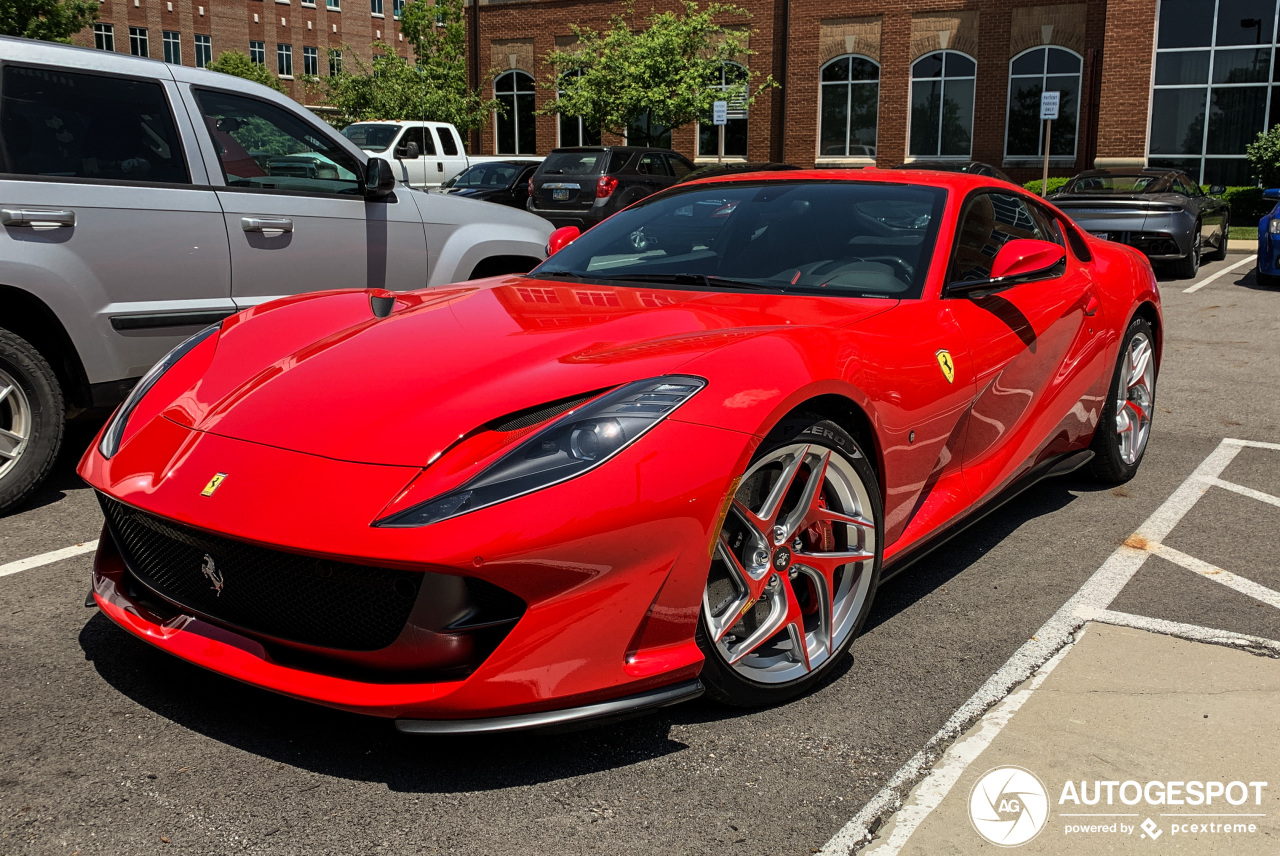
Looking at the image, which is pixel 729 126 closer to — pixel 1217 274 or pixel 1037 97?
pixel 1037 97

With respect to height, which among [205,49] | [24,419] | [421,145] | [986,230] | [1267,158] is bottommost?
[24,419]

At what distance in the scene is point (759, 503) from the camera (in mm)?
2863

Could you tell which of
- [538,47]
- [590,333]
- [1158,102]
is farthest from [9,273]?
[538,47]

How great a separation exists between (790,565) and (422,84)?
3361 centimetres

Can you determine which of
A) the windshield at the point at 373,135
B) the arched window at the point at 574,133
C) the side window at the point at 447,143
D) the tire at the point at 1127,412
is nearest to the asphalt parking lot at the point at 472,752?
the tire at the point at 1127,412

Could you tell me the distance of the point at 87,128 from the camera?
16.1 ft

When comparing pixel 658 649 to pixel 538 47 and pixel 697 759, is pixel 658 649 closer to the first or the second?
pixel 697 759

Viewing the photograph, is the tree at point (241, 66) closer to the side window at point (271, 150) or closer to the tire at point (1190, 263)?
the tire at point (1190, 263)

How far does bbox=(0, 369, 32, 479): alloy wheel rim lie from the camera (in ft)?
14.9

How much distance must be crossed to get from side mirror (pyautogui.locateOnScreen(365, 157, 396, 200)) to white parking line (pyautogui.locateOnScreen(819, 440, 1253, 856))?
12.9 ft

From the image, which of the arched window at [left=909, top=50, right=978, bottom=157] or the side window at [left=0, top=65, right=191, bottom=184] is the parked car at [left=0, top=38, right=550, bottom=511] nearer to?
the side window at [left=0, top=65, right=191, bottom=184]

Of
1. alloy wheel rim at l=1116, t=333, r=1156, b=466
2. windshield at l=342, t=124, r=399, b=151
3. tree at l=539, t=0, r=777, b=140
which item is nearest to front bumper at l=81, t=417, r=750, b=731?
alloy wheel rim at l=1116, t=333, r=1156, b=466

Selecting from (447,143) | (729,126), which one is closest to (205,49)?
(729,126)

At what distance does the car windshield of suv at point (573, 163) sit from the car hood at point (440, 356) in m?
14.9
